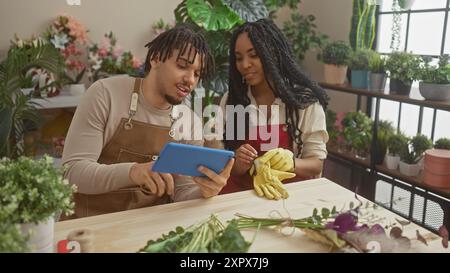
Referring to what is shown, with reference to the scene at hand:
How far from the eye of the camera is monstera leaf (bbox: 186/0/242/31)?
288 cm

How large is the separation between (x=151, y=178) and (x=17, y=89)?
200 centimetres

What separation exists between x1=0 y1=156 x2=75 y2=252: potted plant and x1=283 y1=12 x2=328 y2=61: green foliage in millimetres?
2818

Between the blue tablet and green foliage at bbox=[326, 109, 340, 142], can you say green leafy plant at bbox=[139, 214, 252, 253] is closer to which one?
the blue tablet

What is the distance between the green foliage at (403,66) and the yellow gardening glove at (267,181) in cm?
136

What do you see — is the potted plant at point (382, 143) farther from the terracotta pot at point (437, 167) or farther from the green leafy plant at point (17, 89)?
the green leafy plant at point (17, 89)

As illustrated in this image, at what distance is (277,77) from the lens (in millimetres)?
1833

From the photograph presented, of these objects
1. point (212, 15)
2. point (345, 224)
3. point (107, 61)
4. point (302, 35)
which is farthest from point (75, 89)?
point (345, 224)

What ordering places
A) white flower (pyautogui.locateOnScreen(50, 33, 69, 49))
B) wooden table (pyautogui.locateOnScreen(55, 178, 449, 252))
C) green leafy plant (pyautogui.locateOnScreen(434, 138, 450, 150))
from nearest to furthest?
1. wooden table (pyautogui.locateOnScreen(55, 178, 449, 252))
2. green leafy plant (pyautogui.locateOnScreen(434, 138, 450, 150))
3. white flower (pyautogui.locateOnScreen(50, 33, 69, 49))

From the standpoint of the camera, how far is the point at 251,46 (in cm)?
182

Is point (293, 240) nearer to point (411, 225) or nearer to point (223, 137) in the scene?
point (411, 225)

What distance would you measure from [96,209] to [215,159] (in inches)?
24.5

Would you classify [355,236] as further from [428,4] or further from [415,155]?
[428,4]

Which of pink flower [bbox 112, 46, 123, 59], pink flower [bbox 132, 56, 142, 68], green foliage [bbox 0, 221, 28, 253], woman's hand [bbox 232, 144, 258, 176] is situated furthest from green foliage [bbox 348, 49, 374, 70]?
green foliage [bbox 0, 221, 28, 253]
